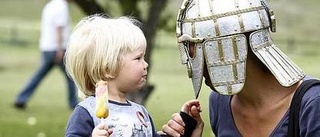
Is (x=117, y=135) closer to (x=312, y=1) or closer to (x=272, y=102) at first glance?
(x=272, y=102)

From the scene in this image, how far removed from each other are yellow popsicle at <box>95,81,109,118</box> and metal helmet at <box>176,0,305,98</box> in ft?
1.20

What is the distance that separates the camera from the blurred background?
37.6 feet

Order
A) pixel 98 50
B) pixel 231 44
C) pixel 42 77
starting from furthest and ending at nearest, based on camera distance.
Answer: pixel 42 77 → pixel 98 50 → pixel 231 44

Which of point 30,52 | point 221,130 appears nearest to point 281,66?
point 221,130

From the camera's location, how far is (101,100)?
429 cm

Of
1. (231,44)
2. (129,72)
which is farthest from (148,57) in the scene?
(231,44)

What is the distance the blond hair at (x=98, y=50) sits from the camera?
14.8 ft

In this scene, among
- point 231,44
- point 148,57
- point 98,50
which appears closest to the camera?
point 231,44

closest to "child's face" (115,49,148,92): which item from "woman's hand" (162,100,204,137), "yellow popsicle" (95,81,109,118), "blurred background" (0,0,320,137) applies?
"yellow popsicle" (95,81,109,118)

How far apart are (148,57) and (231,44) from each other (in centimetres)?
683

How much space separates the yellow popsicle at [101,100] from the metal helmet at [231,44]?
1.20 feet

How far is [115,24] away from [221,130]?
2.01ft

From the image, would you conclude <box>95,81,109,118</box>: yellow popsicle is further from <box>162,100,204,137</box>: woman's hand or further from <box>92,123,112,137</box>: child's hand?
<box>162,100,204,137</box>: woman's hand

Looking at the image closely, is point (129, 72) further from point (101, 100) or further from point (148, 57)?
point (148, 57)
